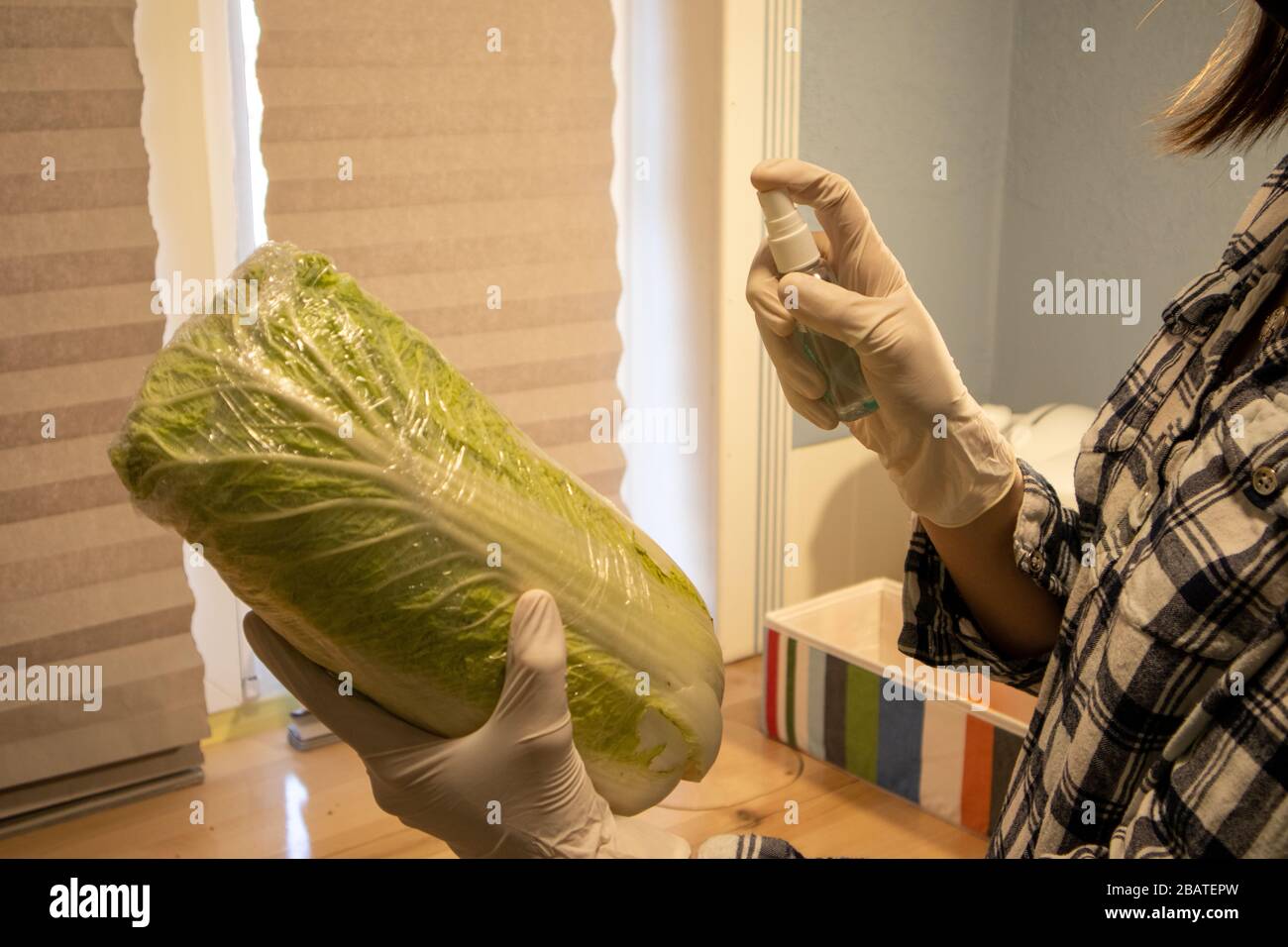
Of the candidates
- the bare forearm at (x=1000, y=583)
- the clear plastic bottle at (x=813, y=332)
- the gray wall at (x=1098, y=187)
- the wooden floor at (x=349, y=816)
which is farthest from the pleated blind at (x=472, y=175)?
the bare forearm at (x=1000, y=583)

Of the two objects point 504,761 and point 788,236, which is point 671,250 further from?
point 504,761

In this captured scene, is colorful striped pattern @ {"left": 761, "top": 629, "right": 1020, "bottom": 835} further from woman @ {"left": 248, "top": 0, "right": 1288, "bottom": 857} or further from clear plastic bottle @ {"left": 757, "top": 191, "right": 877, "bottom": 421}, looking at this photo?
clear plastic bottle @ {"left": 757, "top": 191, "right": 877, "bottom": 421}

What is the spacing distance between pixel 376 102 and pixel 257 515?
145 centimetres

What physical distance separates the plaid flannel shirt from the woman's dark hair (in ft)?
0.20

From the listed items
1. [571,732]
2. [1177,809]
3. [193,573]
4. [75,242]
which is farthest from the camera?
[193,573]

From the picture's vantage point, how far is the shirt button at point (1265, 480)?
0.86 m

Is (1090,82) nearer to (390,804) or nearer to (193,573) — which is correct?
(193,573)

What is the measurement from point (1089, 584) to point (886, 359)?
270 mm

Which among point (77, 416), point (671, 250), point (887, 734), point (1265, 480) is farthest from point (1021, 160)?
point (1265, 480)

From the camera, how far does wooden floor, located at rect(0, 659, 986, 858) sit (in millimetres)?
2078

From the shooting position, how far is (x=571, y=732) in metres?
1.08

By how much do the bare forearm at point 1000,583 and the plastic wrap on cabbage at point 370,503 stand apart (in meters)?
0.32

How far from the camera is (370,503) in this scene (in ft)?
3.22
